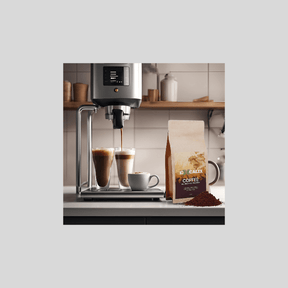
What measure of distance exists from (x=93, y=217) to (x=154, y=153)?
68 centimetres

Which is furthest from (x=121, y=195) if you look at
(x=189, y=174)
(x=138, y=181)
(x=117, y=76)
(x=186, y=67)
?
(x=186, y=67)

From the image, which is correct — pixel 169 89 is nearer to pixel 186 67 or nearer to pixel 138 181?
pixel 186 67

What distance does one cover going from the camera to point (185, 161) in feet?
3.26

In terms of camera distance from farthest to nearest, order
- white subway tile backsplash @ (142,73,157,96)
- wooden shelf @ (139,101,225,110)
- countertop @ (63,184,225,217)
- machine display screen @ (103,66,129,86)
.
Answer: white subway tile backsplash @ (142,73,157,96) → wooden shelf @ (139,101,225,110) → machine display screen @ (103,66,129,86) → countertop @ (63,184,225,217)

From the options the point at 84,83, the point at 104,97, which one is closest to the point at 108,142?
the point at 84,83

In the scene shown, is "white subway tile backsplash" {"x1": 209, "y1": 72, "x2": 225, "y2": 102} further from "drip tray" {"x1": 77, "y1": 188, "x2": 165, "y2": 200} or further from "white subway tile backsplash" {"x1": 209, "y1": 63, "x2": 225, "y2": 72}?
"drip tray" {"x1": 77, "y1": 188, "x2": 165, "y2": 200}

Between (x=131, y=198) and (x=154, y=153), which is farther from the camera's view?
(x=154, y=153)

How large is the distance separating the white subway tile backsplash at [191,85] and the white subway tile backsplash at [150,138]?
0.69 ft

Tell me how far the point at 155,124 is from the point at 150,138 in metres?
0.08

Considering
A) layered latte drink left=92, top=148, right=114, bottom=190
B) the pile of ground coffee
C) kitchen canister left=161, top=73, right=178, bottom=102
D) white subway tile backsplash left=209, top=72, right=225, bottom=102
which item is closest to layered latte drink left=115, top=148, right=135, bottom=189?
layered latte drink left=92, top=148, right=114, bottom=190

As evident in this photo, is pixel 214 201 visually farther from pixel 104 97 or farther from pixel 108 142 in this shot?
pixel 108 142

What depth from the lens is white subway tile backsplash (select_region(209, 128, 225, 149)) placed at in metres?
1.52

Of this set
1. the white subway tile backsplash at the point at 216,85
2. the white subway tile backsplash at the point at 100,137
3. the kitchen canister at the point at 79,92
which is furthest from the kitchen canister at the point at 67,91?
the white subway tile backsplash at the point at 216,85

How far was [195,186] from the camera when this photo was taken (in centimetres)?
101
